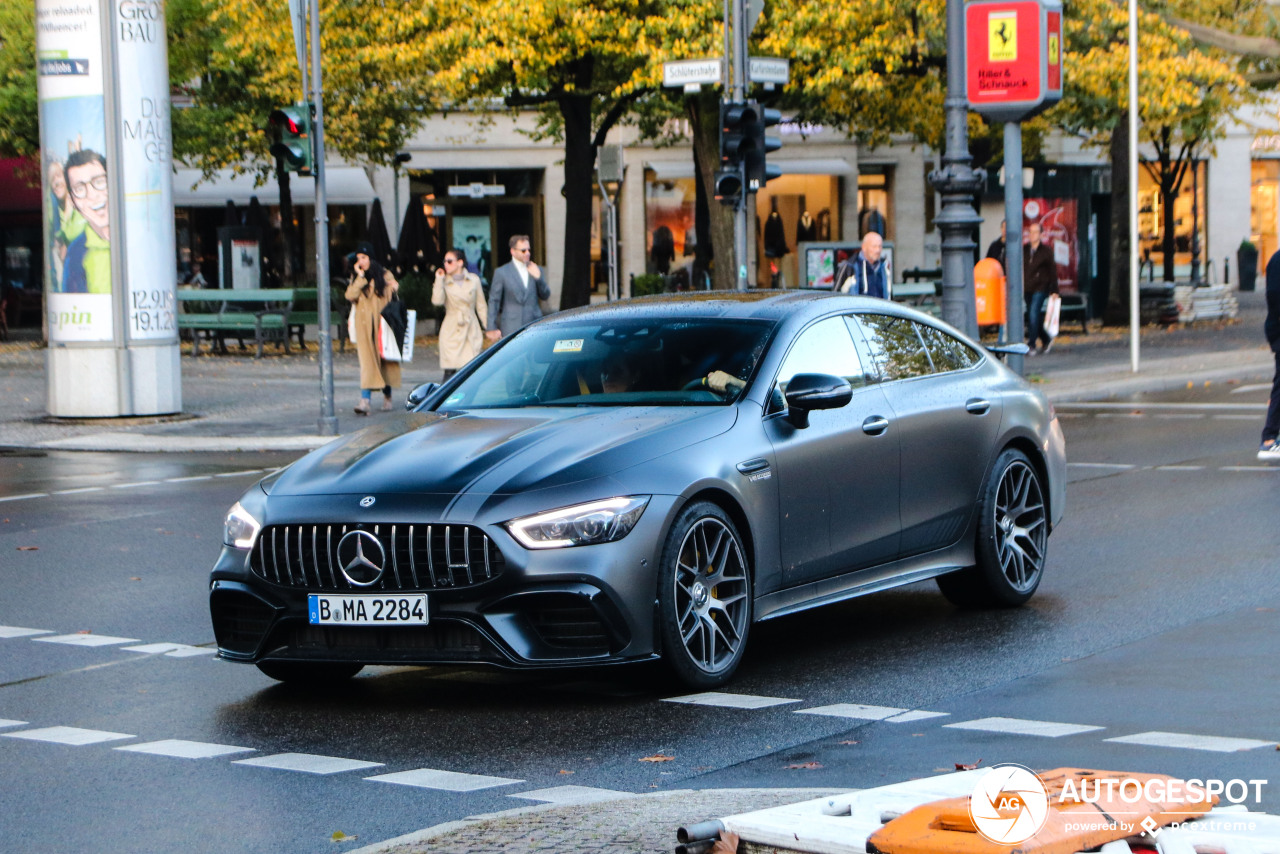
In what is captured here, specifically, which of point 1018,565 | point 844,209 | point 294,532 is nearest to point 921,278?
point 844,209

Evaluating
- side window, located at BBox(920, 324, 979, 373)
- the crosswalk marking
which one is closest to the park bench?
side window, located at BBox(920, 324, 979, 373)

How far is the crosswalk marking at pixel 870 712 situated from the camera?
676 cm

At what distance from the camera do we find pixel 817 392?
7797 millimetres

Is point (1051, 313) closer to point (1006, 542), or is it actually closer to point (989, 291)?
point (989, 291)

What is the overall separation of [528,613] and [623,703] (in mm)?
586

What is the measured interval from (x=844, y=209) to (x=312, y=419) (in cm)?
3227

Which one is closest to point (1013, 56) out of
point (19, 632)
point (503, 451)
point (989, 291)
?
point (989, 291)

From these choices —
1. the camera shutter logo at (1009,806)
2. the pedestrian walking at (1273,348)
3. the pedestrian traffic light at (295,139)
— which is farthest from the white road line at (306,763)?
the pedestrian traffic light at (295,139)

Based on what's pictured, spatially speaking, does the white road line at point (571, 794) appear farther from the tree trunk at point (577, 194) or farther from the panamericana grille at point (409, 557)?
the tree trunk at point (577, 194)

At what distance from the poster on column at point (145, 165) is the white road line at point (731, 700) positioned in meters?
15.1

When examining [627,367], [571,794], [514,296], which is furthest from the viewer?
[514,296]

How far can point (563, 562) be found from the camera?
6.87 m

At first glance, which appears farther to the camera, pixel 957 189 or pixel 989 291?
pixel 989 291

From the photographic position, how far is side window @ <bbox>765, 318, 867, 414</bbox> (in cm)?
804
